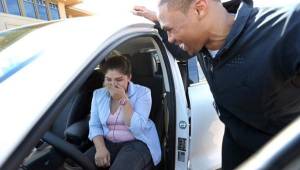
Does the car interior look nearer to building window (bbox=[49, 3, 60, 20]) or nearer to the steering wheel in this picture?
the steering wheel

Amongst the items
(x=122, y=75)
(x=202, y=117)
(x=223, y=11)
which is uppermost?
(x=223, y=11)

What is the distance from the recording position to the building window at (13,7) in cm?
1972

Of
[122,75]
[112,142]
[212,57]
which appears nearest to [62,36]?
[212,57]

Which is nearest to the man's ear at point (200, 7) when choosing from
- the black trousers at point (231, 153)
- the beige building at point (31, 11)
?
the black trousers at point (231, 153)

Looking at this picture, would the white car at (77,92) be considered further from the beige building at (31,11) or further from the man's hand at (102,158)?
the beige building at (31,11)

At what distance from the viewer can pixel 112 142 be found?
280cm

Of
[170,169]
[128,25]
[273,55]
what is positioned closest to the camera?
[273,55]

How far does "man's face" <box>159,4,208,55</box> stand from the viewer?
179 cm

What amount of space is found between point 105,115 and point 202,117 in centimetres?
63

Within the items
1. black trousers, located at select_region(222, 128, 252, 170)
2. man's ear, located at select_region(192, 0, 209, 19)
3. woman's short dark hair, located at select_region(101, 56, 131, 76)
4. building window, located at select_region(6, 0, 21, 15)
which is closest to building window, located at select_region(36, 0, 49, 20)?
building window, located at select_region(6, 0, 21, 15)

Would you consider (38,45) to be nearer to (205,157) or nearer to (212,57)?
(212,57)

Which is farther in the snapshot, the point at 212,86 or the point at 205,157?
the point at 205,157

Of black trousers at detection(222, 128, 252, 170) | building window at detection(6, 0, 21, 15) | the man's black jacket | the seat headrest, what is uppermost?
the man's black jacket

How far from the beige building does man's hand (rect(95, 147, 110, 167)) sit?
1496 centimetres
